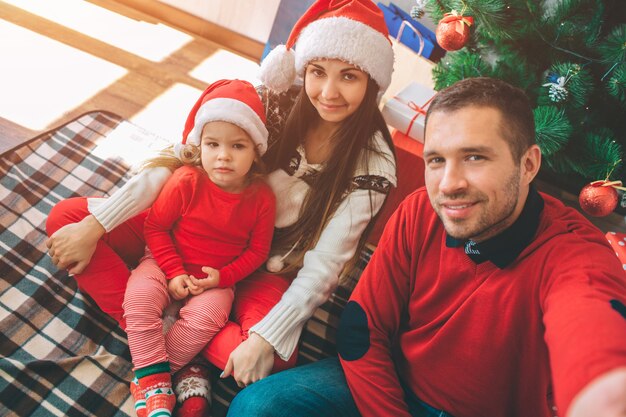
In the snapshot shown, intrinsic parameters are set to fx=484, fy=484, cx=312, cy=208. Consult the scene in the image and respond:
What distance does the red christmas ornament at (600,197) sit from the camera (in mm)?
1417

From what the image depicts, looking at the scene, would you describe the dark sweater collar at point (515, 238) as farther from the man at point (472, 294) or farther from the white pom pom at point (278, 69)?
the white pom pom at point (278, 69)

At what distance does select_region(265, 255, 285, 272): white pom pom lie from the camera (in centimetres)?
141

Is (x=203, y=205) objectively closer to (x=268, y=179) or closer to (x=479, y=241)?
(x=268, y=179)

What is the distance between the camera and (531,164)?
947 millimetres

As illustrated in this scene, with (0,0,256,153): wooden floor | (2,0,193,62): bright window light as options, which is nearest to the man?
(0,0,256,153): wooden floor

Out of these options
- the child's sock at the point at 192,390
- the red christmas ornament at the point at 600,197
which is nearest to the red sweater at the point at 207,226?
the child's sock at the point at 192,390

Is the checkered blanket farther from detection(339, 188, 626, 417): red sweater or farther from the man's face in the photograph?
the man's face

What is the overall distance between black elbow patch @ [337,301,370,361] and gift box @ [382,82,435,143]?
0.93 metres

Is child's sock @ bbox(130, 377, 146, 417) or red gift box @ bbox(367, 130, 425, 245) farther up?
red gift box @ bbox(367, 130, 425, 245)

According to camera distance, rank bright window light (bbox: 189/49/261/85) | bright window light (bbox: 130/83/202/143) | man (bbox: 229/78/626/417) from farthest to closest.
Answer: bright window light (bbox: 189/49/261/85) < bright window light (bbox: 130/83/202/143) < man (bbox: 229/78/626/417)

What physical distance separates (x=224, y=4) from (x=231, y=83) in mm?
1869

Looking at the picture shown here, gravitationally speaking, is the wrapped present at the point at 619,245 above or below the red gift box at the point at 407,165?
above

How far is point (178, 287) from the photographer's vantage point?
1.25 m

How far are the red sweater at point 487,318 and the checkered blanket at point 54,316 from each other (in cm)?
38
